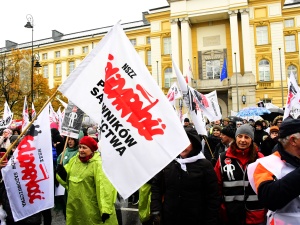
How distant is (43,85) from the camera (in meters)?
33.8

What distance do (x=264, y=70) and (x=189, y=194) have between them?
3558 cm

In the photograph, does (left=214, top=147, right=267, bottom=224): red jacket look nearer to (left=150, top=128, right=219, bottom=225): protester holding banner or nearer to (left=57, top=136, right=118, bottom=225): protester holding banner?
(left=150, top=128, right=219, bottom=225): protester holding banner

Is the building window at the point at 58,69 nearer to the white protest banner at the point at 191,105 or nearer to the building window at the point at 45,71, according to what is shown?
the building window at the point at 45,71

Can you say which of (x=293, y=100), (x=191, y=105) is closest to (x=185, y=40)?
(x=293, y=100)

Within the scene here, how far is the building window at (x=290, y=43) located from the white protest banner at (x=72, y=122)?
123 feet

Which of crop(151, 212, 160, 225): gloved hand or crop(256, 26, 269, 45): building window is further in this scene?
crop(256, 26, 269, 45): building window

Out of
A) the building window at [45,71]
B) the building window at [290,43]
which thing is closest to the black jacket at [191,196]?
the building window at [290,43]

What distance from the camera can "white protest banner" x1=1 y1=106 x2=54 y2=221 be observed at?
11.6 feet

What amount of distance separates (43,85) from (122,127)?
109 feet

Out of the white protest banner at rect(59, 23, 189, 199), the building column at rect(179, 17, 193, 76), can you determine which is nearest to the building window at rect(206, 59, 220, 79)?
the building column at rect(179, 17, 193, 76)

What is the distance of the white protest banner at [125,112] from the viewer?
264 centimetres

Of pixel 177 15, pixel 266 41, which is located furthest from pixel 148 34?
pixel 266 41

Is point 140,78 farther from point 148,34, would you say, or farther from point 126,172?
point 148,34

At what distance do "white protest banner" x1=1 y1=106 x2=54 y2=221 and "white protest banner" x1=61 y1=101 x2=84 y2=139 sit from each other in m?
1.00
